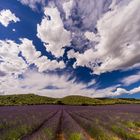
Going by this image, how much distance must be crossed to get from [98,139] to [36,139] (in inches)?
147

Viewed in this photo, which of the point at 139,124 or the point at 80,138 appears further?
the point at 139,124

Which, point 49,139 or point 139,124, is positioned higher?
point 139,124

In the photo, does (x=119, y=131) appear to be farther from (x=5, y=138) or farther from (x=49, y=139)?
(x=5, y=138)

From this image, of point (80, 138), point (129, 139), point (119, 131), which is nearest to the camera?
Result: point (80, 138)

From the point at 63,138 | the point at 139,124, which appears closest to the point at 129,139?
the point at 63,138

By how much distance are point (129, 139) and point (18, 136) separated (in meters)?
6.93

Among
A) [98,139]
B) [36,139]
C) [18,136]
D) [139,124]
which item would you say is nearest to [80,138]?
[98,139]

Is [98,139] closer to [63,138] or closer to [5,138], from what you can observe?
[63,138]

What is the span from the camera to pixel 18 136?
13164mm

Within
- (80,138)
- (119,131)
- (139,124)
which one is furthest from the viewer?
(139,124)

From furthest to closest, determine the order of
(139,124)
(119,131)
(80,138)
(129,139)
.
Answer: (139,124), (119,131), (129,139), (80,138)

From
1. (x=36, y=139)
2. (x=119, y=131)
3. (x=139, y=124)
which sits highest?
(x=139, y=124)

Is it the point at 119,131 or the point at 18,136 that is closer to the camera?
the point at 18,136

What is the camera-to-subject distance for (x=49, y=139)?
1236cm
